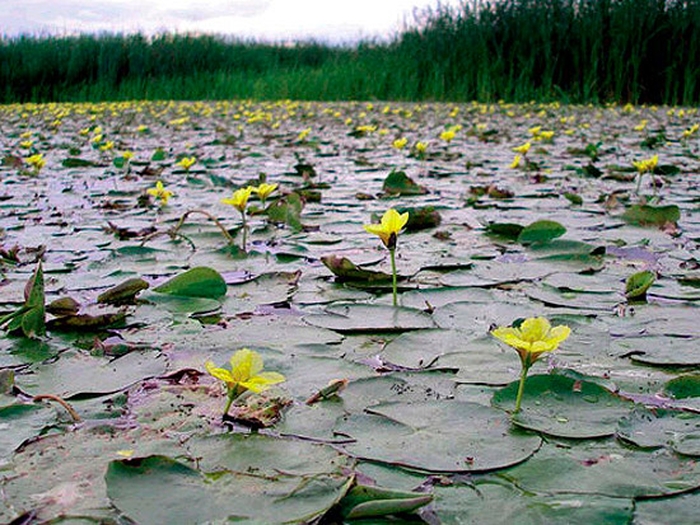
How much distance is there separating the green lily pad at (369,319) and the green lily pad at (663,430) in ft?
1.27

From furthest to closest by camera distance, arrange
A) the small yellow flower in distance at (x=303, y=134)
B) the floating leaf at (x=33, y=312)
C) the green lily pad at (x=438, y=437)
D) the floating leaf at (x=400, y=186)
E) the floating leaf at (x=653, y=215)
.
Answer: the small yellow flower in distance at (x=303, y=134)
the floating leaf at (x=400, y=186)
the floating leaf at (x=653, y=215)
the floating leaf at (x=33, y=312)
the green lily pad at (x=438, y=437)

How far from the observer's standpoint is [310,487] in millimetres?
627

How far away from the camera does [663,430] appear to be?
0.75m

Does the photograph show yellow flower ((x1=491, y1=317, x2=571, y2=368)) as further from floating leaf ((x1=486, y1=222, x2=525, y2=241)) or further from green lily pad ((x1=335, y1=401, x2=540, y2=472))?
floating leaf ((x1=486, y1=222, x2=525, y2=241))

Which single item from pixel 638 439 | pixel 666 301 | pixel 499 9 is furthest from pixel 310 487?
pixel 499 9

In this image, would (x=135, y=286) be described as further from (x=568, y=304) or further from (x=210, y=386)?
(x=568, y=304)

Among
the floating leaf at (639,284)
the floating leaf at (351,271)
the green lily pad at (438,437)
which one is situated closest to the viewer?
the green lily pad at (438,437)

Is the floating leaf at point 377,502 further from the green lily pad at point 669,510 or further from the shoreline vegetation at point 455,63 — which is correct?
the shoreline vegetation at point 455,63

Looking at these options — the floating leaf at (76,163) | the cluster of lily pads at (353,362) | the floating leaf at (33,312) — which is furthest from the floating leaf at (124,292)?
the floating leaf at (76,163)

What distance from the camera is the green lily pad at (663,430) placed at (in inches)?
28.1

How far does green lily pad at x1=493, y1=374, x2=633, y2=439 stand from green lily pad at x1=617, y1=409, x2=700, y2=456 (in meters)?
0.01

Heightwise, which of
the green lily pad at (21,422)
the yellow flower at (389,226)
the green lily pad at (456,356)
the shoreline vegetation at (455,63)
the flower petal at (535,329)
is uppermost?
the shoreline vegetation at (455,63)

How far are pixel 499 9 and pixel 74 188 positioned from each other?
547 centimetres

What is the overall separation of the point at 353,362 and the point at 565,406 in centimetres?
28
